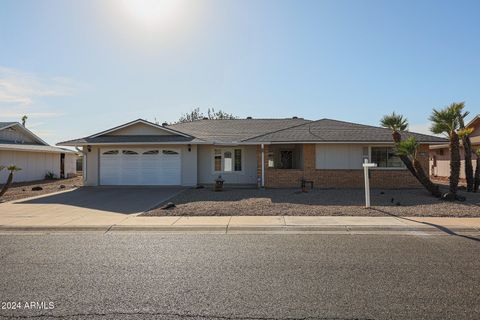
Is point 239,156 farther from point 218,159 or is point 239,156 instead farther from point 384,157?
point 384,157

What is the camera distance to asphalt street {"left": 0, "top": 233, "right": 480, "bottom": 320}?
3.90 metres

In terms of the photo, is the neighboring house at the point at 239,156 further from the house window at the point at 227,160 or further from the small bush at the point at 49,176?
the small bush at the point at 49,176

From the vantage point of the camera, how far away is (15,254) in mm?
6223

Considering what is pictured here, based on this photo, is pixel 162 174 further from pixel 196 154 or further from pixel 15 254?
pixel 15 254

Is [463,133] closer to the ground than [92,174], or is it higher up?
higher up

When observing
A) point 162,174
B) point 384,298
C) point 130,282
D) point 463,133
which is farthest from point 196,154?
point 384,298

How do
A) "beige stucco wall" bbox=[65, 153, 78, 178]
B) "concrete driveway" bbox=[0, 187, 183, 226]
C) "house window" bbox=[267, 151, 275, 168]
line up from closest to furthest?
"concrete driveway" bbox=[0, 187, 183, 226], "house window" bbox=[267, 151, 275, 168], "beige stucco wall" bbox=[65, 153, 78, 178]

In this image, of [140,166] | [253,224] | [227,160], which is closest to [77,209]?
[253,224]

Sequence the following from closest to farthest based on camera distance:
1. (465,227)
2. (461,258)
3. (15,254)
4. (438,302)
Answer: (438,302) → (461,258) → (15,254) → (465,227)

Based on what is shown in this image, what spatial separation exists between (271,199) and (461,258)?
26.8 ft

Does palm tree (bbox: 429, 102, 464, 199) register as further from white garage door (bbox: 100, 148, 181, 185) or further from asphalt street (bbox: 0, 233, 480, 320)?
white garage door (bbox: 100, 148, 181, 185)

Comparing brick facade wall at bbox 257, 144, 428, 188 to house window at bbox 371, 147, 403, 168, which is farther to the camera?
house window at bbox 371, 147, 403, 168

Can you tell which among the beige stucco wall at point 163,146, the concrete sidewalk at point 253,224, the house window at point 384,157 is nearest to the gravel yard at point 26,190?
the beige stucco wall at point 163,146

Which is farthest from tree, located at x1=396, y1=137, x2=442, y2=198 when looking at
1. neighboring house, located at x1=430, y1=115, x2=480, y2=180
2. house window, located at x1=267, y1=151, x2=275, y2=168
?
neighboring house, located at x1=430, y1=115, x2=480, y2=180
